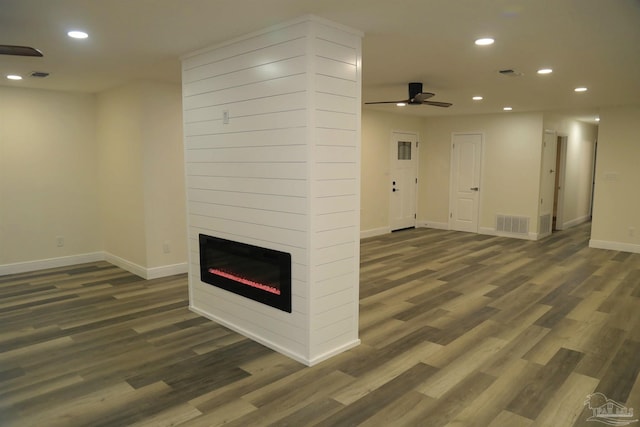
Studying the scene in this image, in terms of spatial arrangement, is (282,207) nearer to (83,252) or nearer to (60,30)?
(60,30)

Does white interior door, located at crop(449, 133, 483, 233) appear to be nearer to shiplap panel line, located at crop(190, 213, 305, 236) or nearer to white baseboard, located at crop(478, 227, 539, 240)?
white baseboard, located at crop(478, 227, 539, 240)

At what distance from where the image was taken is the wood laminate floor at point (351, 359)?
2695mm

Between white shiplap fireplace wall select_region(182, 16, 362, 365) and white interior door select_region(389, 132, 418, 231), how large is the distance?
582 cm

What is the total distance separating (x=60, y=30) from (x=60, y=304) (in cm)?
289

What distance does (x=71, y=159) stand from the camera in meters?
6.33

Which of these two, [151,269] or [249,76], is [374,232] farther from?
[249,76]

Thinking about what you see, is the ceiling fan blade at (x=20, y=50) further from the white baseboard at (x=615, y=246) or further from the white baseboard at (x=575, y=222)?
the white baseboard at (x=575, y=222)

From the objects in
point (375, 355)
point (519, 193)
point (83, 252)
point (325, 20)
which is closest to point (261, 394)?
point (375, 355)

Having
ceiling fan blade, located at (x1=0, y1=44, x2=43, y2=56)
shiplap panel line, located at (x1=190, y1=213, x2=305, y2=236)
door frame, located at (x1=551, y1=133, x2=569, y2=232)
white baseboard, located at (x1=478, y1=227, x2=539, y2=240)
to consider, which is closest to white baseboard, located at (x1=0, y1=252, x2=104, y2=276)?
shiplap panel line, located at (x1=190, y1=213, x2=305, y2=236)

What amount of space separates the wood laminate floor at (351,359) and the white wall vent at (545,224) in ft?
9.95

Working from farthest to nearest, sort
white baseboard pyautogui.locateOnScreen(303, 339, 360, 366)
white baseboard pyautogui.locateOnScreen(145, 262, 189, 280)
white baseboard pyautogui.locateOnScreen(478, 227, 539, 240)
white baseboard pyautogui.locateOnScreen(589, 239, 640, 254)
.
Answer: white baseboard pyautogui.locateOnScreen(478, 227, 539, 240)
white baseboard pyautogui.locateOnScreen(589, 239, 640, 254)
white baseboard pyautogui.locateOnScreen(145, 262, 189, 280)
white baseboard pyautogui.locateOnScreen(303, 339, 360, 366)

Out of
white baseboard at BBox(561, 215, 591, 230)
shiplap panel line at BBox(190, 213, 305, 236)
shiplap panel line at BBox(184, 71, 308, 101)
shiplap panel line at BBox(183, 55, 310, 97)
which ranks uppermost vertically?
shiplap panel line at BBox(183, 55, 310, 97)

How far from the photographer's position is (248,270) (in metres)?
3.74

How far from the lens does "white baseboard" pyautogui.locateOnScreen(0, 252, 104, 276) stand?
19.4 feet
